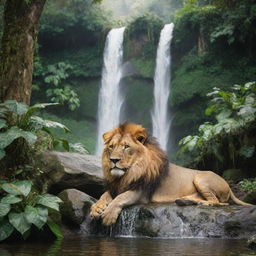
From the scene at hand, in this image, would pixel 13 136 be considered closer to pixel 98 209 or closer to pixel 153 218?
pixel 98 209

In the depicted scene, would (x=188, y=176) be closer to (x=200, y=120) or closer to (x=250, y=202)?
(x=250, y=202)

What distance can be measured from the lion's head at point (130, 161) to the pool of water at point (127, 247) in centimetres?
115

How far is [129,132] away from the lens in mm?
7906

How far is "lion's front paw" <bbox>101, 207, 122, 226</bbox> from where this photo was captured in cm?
718

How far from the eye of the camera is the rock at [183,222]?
666cm

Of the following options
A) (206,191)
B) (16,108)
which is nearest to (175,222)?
(206,191)

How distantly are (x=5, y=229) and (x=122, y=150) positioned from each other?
7.25ft

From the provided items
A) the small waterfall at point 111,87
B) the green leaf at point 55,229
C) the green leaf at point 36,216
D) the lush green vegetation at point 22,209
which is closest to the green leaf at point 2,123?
the lush green vegetation at point 22,209

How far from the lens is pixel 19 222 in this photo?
20.4ft

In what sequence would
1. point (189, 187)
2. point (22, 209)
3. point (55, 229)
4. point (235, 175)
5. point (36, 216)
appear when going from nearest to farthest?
point (36, 216)
point (22, 209)
point (55, 229)
point (189, 187)
point (235, 175)

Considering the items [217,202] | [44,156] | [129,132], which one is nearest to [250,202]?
[217,202]

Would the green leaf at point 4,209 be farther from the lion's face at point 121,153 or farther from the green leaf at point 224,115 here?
the green leaf at point 224,115

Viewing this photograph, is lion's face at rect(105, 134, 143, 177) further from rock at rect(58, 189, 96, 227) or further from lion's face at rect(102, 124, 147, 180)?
rock at rect(58, 189, 96, 227)

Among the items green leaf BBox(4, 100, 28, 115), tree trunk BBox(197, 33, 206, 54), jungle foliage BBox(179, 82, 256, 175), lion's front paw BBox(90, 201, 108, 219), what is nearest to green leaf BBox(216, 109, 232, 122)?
jungle foliage BBox(179, 82, 256, 175)
